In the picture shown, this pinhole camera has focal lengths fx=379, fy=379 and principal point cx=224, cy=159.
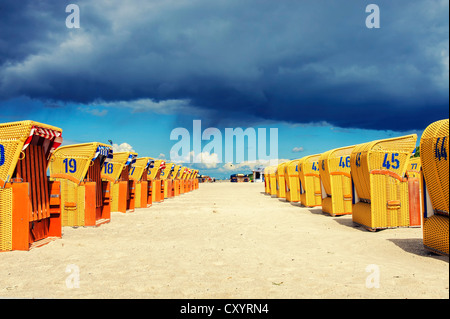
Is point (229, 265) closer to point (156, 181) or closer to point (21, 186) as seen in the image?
point (21, 186)

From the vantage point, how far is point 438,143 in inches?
271

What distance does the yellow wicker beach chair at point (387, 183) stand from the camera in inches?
427

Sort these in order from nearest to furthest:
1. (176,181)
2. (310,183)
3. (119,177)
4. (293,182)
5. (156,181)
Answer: (119,177), (310,183), (293,182), (156,181), (176,181)

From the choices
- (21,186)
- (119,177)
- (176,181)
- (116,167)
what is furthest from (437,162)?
(176,181)

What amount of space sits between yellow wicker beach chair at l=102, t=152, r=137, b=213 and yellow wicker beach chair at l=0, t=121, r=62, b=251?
24.2 ft

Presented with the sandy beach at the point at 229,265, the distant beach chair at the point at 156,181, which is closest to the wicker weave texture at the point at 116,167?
the sandy beach at the point at 229,265

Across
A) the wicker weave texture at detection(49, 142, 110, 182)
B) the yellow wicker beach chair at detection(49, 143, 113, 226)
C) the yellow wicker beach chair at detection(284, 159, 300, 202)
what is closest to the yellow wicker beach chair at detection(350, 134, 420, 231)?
the yellow wicker beach chair at detection(49, 143, 113, 226)

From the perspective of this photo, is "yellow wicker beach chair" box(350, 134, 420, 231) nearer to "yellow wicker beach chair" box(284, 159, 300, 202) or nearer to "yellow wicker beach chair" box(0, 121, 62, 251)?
"yellow wicker beach chair" box(0, 121, 62, 251)

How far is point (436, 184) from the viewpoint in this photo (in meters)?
7.27

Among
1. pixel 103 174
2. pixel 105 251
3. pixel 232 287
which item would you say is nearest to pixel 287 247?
pixel 232 287

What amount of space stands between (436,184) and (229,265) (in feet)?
14.0

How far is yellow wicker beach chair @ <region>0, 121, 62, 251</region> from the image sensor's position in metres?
8.23

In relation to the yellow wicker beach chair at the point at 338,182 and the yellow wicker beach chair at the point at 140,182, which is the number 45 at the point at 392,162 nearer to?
the yellow wicker beach chair at the point at 338,182
